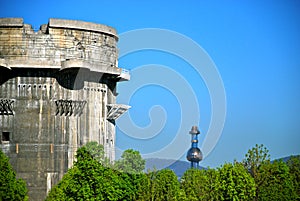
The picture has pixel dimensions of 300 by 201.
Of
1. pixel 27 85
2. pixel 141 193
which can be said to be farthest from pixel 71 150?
pixel 141 193

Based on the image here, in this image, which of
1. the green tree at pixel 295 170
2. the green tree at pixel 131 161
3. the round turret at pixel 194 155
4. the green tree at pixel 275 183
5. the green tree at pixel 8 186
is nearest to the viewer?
the green tree at pixel 8 186

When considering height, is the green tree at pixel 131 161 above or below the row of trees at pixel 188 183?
above

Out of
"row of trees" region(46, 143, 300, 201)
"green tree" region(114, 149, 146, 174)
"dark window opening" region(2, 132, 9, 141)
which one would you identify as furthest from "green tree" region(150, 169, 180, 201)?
"dark window opening" region(2, 132, 9, 141)

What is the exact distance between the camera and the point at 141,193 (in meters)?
48.3

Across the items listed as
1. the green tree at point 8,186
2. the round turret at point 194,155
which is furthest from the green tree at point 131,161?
the round turret at point 194,155

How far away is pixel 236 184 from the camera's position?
44.5m

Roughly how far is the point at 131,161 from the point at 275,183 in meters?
16.2

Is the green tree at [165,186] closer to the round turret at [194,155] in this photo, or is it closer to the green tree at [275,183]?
the green tree at [275,183]

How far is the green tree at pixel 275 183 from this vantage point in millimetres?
46969

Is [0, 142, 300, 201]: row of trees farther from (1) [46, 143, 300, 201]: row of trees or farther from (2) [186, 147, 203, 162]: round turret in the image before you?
(2) [186, 147, 203, 162]: round turret

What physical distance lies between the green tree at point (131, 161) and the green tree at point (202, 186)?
379 inches

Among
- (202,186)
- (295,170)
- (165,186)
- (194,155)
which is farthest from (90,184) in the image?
(194,155)

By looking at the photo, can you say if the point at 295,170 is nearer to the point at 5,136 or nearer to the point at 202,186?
the point at 202,186

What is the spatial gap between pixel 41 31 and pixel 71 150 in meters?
10.5
